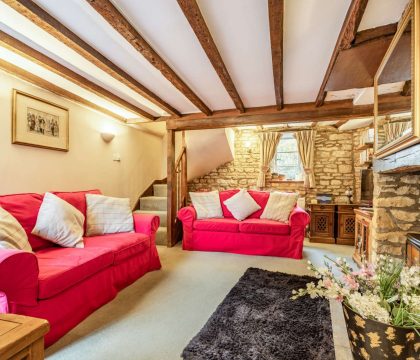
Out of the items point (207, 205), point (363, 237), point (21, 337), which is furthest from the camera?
point (207, 205)

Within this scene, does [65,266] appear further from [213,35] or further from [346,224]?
[346,224]

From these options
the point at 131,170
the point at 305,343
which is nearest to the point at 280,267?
the point at 305,343

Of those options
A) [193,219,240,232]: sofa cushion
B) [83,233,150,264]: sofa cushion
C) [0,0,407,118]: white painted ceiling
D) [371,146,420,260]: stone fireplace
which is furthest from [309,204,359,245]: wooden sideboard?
[83,233,150,264]: sofa cushion

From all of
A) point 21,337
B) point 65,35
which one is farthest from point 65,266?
point 65,35

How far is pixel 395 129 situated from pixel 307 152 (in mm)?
3532

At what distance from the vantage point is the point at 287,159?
566cm

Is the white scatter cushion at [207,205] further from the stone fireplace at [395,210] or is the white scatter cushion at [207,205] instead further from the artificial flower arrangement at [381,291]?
the artificial flower arrangement at [381,291]

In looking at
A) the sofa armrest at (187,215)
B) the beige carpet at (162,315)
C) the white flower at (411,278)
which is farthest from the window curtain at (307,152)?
the white flower at (411,278)

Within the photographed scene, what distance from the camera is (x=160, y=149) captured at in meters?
5.78

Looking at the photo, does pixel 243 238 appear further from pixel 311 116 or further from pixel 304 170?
pixel 304 170

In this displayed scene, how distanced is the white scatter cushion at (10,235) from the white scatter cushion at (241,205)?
2.87 metres

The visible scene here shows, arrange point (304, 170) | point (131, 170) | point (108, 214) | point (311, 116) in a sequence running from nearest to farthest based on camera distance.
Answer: point (108, 214) < point (311, 116) < point (131, 170) < point (304, 170)

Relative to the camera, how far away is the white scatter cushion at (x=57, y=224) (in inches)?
88.3

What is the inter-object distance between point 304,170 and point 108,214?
13.3 feet
